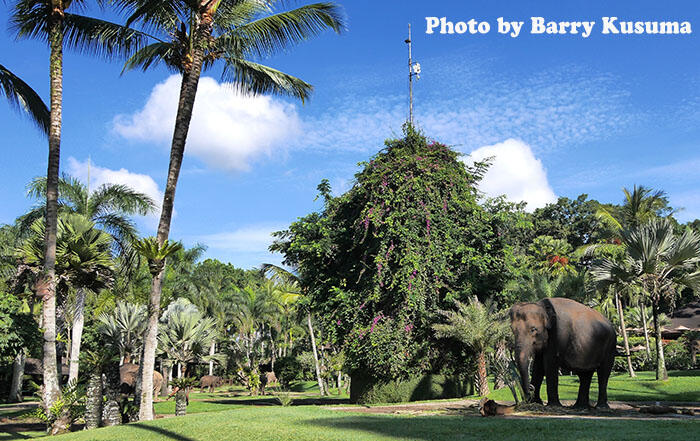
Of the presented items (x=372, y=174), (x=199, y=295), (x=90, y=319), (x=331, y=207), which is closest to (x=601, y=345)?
(x=372, y=174)

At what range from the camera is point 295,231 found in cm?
2683

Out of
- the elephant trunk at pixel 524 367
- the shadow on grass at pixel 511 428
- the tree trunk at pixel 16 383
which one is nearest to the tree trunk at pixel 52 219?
the shadow on grass at pixel 511 428

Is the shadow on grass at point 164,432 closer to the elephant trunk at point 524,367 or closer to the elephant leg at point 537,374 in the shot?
the elephant trunk at point 524,367

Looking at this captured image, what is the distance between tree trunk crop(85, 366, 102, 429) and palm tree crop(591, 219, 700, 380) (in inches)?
744

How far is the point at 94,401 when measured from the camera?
17.7m

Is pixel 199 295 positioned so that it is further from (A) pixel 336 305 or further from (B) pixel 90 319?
(A) pixel 336 305

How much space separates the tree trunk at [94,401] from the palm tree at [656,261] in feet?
62.0

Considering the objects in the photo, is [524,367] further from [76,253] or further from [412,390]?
[76,253]

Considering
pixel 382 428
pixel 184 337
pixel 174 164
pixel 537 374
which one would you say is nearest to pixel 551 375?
pixel 537 374

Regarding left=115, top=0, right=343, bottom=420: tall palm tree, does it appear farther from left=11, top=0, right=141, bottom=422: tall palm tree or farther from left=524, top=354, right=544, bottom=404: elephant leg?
left=524, top=354, right=544, bottom=404: elephant leg

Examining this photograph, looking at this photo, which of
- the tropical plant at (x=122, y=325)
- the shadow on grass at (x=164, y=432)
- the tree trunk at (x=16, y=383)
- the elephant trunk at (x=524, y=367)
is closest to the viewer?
the shadow on grass at (x=164, y=432)

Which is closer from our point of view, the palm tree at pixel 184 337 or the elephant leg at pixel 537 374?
the elephant leg at pixel 537 374

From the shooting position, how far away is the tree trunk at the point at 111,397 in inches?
717

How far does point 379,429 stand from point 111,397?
11315 mm
